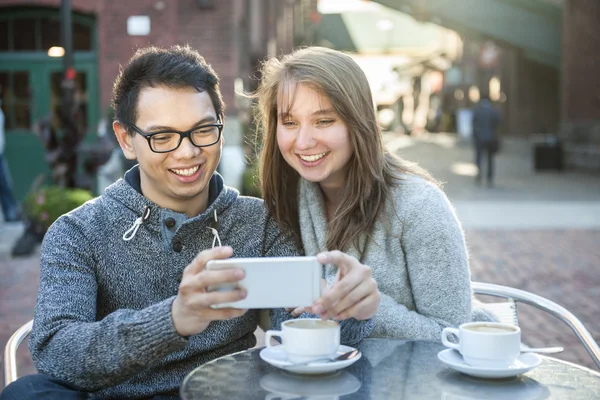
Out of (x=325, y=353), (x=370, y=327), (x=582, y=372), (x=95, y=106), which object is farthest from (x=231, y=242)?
(x=95, y=106)

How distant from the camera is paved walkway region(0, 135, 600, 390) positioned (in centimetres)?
657

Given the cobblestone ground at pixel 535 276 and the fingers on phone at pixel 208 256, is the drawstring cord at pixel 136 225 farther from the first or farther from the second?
the cobblestone ground at pixel 535 276

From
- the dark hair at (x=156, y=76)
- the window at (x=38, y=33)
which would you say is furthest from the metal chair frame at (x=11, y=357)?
the window at (x=38, y=33)

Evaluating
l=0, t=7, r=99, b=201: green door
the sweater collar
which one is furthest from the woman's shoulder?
l=0, t=7, r=99, b=201: green door

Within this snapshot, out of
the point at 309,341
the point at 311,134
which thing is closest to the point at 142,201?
the point at 311,134

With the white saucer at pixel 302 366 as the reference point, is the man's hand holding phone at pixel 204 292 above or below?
above

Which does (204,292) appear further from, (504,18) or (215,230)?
(504,18)

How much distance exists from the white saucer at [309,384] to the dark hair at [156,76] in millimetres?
1000

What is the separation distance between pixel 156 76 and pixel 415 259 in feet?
3.49

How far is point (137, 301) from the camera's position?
8.89ft

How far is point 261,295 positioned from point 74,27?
41.5 feet

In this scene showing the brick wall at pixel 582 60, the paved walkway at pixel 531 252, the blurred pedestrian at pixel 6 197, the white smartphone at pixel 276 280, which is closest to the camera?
the white smartphone at pixel 276 280

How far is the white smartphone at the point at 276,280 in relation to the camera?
198 centimetres

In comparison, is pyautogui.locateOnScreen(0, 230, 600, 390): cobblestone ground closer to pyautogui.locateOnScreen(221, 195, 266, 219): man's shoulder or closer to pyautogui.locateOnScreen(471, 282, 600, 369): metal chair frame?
pyautogui.locateOnScreen(471, 282, 600, 369): metal chair frame
